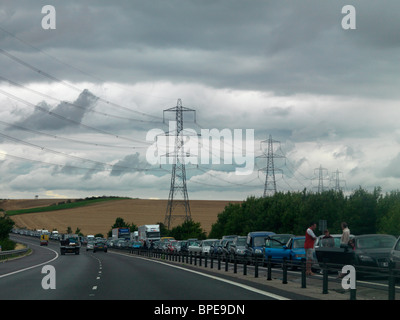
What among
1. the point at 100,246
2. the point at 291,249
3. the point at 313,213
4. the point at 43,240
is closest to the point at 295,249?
the point at 291,249

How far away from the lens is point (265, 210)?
333ft

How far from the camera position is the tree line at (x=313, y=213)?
2800 inches

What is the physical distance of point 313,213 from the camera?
83.5 meters

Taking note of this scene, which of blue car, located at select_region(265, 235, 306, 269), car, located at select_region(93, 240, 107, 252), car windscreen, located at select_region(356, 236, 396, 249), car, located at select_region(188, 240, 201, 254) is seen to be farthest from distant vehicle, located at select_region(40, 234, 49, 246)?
car windscreen, located at select_region(356, 236, 396, 249)

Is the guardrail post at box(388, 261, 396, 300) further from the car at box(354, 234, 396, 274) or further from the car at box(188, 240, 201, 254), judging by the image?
the car at box(188, 240, 201, 254)

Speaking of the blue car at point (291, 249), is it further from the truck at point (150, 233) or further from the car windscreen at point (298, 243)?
the truck at point (150, 233)

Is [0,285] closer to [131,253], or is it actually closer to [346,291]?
[346,291]

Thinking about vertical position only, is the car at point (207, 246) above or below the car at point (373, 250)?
below

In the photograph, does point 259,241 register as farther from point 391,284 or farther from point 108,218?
point 108,218

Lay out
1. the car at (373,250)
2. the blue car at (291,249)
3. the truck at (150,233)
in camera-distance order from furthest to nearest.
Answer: the truck at (150,233)
the blue car at (291,249)
the car at (373,250)

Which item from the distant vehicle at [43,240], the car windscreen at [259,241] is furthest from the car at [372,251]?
the distant vehicle at [43,240]

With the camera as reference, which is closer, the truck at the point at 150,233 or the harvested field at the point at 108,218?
the truck at the point at 150,233
